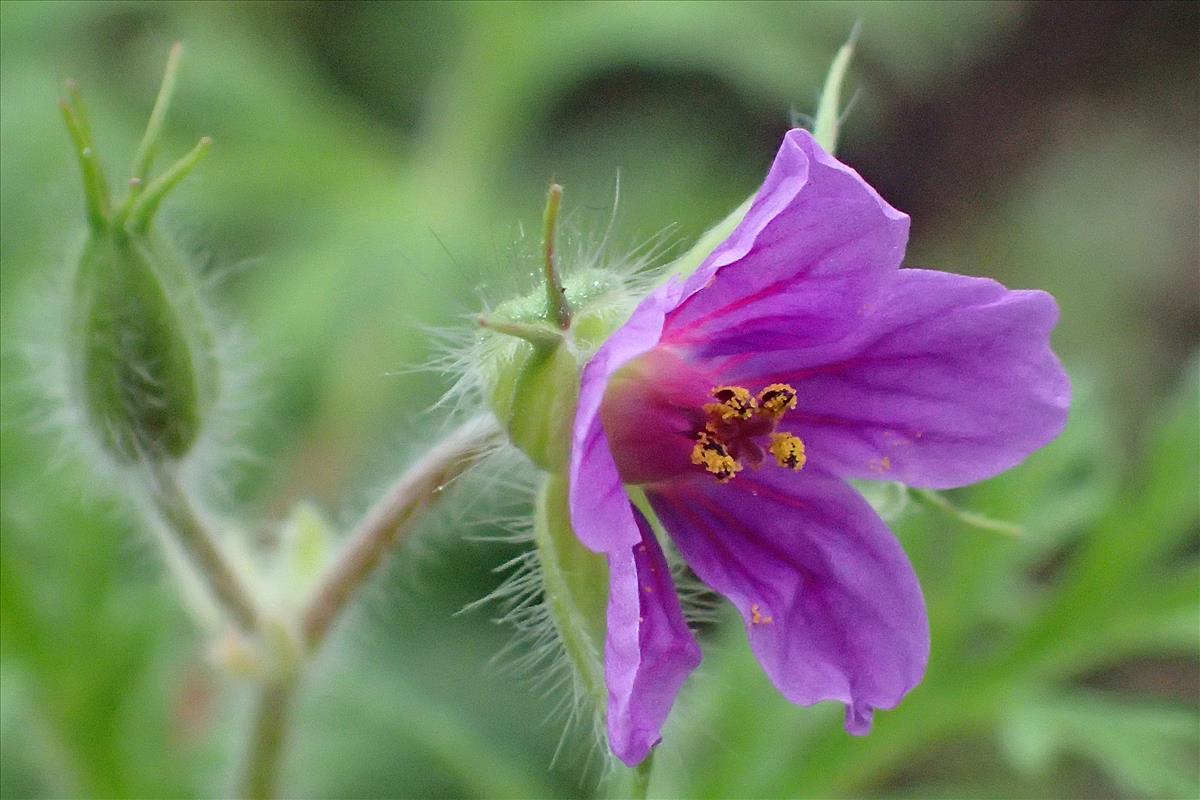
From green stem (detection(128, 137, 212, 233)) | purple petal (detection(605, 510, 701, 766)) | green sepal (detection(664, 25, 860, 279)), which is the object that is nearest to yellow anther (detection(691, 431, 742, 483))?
purple petal (detection(605, 510, 701, 766))

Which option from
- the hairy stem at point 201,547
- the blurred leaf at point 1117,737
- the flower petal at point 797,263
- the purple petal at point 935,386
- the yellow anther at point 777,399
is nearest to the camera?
the flower petal at point 797,263

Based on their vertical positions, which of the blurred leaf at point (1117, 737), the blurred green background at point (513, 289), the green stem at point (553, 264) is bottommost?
the blurred leaf at point (1117, 737)

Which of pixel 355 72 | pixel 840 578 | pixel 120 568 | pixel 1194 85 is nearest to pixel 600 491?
pixel 840 578

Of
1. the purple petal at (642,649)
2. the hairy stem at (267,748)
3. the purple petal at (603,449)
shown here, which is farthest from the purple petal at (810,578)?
the hairy stem at (267,748)

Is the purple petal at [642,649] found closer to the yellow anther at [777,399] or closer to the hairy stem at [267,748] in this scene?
the yellow anther at [777,399]

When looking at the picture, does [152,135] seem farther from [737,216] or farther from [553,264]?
[737,216]

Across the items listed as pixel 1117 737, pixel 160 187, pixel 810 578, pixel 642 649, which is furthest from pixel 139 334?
pixel 1117 737

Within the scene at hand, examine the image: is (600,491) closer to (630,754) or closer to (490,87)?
(630,754)
